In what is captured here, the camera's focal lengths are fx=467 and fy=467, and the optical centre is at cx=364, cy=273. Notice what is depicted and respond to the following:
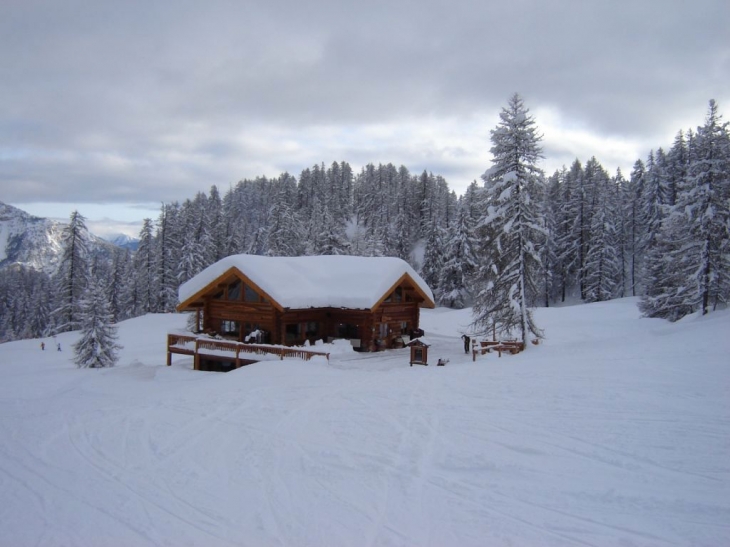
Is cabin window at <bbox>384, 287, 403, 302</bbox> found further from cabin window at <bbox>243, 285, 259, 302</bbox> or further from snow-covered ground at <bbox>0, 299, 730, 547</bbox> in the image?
snow-covered ground at <bbox>0, 299, 730, 547</bbox>

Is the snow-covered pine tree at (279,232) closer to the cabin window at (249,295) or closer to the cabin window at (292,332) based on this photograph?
the cabin window at (249,295)

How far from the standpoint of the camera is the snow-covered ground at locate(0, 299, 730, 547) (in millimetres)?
6480

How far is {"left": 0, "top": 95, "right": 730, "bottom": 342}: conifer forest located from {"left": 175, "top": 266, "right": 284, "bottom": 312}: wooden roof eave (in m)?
6.78

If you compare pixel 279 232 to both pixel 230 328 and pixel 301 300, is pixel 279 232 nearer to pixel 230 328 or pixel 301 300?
pixel 230 328

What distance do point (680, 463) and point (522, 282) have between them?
15.0m

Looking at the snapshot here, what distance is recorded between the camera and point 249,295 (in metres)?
26.2

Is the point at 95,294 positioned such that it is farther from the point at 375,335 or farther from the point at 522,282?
the point at 522,282

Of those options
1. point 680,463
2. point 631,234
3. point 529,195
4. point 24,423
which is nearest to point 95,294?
point 24,423

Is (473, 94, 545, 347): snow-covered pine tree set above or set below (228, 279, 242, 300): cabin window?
above

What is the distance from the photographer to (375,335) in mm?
27266

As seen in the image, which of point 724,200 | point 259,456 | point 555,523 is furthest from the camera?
point 724,200

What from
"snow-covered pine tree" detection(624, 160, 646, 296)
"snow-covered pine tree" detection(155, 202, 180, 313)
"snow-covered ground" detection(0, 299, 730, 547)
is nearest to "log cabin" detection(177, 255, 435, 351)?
"snow-covered ground" detection(0, 299, 730, 547)

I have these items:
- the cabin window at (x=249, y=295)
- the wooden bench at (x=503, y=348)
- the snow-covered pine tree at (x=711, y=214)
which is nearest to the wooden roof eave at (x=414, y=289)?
the wooden bench at (x=503, y=348)

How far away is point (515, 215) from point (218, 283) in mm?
16196
